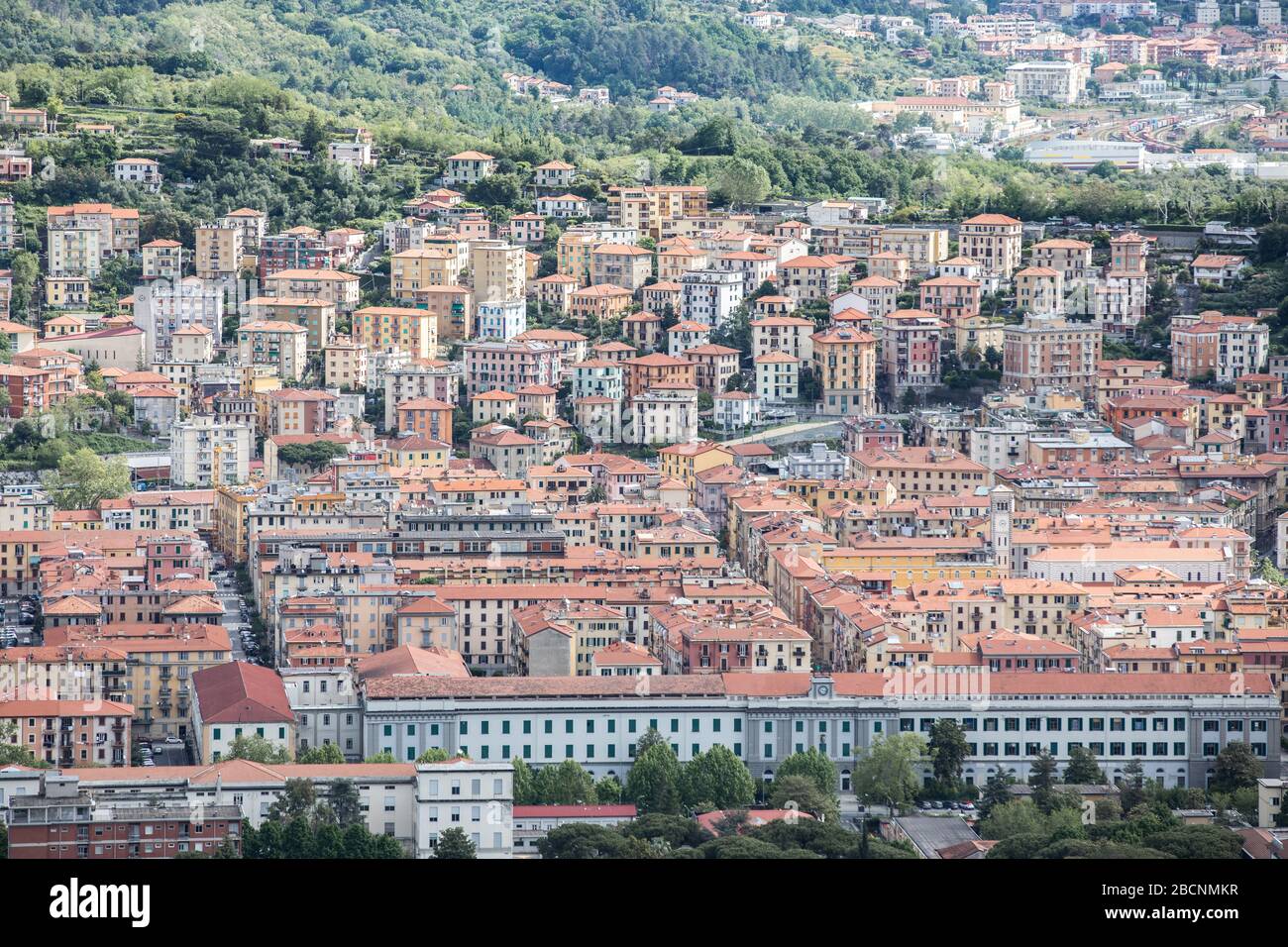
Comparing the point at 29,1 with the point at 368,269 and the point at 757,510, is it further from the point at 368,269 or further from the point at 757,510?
the point at 757,510

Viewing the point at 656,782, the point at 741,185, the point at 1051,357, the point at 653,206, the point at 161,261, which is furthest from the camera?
the point at 741,185

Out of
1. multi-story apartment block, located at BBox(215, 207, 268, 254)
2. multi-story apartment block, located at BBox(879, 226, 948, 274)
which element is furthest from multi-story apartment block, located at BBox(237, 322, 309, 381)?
multi-story apartment block, located at BBox(879, 226, 948, 274)

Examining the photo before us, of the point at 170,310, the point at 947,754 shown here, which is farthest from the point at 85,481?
the point at 947,754


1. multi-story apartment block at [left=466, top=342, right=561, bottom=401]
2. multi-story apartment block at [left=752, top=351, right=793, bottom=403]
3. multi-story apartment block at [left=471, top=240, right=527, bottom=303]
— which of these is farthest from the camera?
multi-story apartment block at [left=471, top=240, right=527, bottom=303]

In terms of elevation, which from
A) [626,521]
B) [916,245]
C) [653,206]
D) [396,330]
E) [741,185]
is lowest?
[626,521]

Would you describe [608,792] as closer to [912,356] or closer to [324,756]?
[324,756]

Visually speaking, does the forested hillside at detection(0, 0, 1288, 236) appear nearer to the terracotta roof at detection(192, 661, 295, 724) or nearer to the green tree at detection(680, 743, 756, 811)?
the terracotta roof at detection(192, 661, 295, 724)

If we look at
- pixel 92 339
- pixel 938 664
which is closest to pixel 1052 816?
pixel 938 664
